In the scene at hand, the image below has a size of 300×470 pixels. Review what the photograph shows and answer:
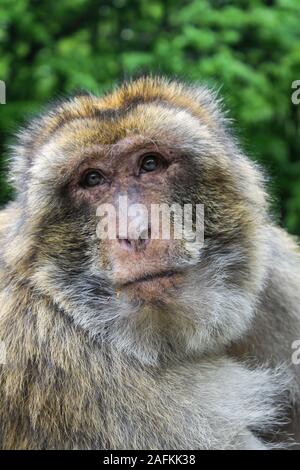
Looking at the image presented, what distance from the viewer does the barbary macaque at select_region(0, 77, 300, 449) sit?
3115mm

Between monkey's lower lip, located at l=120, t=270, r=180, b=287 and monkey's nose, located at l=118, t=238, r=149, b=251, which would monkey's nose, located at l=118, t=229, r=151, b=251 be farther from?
monkey's lower lip, located at l=120, t=270, r=180, b=287

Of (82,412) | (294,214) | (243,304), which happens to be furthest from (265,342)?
(294,214)

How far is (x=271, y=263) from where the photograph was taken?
389 cm

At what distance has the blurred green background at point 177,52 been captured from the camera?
23.0 ft

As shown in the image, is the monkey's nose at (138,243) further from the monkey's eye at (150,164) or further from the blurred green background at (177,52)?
the blurred green background at (177,52)

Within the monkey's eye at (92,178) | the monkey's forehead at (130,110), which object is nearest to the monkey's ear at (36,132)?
the monkey's forehead at (130,110)

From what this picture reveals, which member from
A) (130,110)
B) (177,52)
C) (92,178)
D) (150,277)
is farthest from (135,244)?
(177,52)

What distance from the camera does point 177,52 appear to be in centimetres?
711

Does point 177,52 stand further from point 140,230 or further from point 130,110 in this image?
point 140,230

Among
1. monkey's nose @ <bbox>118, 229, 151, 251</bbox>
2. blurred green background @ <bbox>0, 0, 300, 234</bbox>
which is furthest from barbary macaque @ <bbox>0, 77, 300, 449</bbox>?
blurred green background @ <bbox>0, 0, 300, 234</bbox>

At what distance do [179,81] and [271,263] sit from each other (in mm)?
1134

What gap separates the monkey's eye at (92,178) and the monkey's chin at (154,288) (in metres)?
0.55

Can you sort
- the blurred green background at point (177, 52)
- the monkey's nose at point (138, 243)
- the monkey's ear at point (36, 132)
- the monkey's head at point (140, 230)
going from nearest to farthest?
the monkey's nose at point (138, 243) → the monkey's head at point (140, 230) → the monkey's ear at point (36, 132) → the blurred green background at point (177, 52)
